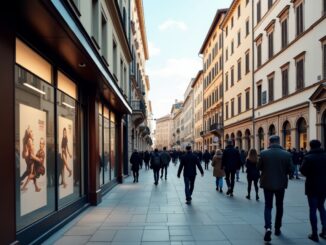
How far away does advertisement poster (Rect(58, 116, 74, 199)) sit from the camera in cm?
883

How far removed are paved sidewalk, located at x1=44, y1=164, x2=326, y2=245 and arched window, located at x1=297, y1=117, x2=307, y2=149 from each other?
11.0 metres

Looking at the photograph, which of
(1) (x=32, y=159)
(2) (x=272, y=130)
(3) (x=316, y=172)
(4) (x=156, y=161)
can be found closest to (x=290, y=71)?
(2) (x=272, y=130)

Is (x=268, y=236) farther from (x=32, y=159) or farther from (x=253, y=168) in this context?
(x=253, y=168)

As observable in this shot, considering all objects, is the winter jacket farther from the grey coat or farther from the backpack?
the grey coat

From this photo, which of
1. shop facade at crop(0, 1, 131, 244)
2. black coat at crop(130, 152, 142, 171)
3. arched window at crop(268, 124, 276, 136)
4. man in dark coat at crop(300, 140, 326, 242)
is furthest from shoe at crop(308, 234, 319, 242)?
arched window at crop(268, 124, 276, 136)

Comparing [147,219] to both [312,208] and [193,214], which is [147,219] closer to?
[193,214]

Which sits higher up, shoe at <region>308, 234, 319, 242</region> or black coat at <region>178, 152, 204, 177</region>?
black coat at <region>178, 152, 204, 177</region>

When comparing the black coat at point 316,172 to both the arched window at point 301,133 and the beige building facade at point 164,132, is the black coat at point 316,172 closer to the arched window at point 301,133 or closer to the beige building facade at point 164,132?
the arched window at point 301,133

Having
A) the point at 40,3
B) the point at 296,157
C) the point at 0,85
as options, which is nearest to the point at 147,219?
the point at 0,85

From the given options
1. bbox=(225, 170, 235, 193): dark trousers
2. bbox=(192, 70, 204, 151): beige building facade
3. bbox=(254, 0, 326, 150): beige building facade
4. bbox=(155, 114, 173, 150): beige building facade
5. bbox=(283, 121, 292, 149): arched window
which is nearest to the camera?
bbox=(225, 170, 235, 193): dark trousers

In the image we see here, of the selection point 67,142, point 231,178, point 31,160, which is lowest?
point 231,178

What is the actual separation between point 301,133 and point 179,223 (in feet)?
57.1

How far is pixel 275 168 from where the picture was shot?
A: 285 inches

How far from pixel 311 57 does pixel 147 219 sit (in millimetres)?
16503
